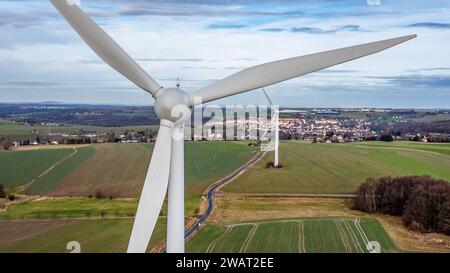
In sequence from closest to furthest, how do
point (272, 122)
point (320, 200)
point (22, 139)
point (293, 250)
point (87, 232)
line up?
1. point (293, 250)
2. point (87, 232)
3. point (320, 200)
4. point (272, 122)
5. point (22, 139)

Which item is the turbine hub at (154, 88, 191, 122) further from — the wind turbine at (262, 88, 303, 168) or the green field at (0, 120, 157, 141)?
the green field at (0, 120, 157, 141)

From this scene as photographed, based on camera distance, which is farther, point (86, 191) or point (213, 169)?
point (213, 169)

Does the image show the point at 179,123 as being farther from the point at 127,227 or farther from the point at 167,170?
the point at 127,227

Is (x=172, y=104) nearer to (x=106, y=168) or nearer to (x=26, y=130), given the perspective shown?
(x=106, y=168)

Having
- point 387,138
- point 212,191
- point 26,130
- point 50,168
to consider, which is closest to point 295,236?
point 212,191

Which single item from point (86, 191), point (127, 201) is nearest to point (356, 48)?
point (127, 201)

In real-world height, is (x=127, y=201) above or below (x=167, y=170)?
below

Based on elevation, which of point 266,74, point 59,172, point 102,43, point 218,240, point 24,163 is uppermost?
point 102,43
